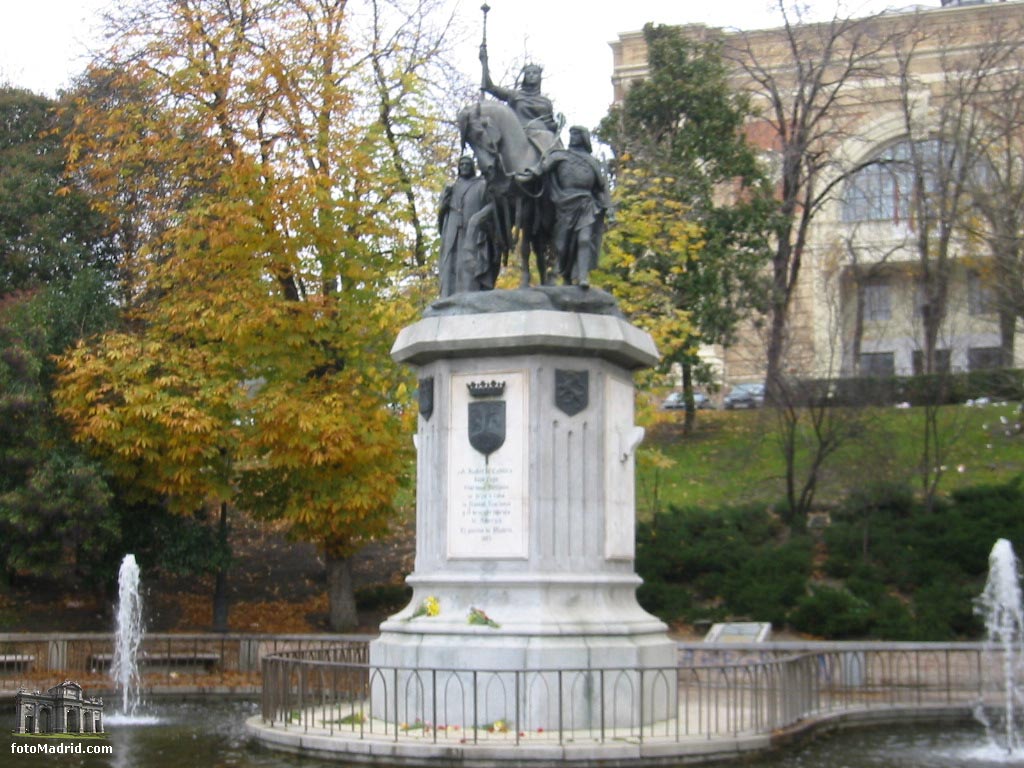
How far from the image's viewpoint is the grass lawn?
30984 millimetres

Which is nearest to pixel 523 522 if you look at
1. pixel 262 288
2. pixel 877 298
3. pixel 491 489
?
pixel 491 489

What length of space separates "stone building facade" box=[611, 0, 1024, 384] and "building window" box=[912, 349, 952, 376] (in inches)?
8.0

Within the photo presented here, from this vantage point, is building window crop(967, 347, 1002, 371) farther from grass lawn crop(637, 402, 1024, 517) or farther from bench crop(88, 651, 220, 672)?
bench crop(88, 651, 220, 672)

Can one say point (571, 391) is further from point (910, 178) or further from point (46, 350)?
point (910, 178)

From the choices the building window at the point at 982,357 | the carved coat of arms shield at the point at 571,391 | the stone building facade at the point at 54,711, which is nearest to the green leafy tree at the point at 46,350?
the stone building facade at the point at 54,711

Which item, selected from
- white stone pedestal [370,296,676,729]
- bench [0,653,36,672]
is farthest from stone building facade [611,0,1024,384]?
white stone pedestal [370,296,676,729]

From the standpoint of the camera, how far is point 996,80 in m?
41.7

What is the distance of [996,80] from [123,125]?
2628 cm

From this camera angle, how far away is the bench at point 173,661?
20891 mm

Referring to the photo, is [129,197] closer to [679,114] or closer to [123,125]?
[123,125]

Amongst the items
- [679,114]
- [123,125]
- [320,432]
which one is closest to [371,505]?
[320,432]

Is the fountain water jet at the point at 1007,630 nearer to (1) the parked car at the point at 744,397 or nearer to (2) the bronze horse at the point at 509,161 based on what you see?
(2) the bronze horse at the point at 509,161

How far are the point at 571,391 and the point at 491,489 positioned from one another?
125 centimetres

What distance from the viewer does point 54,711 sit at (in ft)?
45.8
